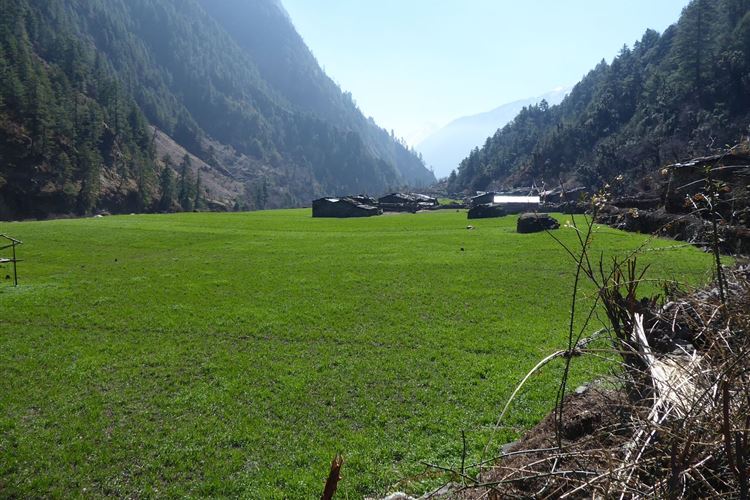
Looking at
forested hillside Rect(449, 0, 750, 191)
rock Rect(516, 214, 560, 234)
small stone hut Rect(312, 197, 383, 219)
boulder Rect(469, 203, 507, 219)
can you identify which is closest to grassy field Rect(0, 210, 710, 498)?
rock Rect(516, 214, 560, 234)

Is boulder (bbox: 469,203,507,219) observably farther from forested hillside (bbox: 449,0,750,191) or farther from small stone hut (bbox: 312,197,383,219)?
small stone hut (bbox: 312,197,383,219)

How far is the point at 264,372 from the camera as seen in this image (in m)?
12.5

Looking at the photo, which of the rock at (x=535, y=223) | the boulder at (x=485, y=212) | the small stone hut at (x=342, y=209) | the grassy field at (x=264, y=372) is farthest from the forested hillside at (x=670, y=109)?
the grassy field at (x=264, y=372)

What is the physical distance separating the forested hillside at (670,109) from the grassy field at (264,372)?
64.4m

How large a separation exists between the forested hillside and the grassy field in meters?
64.4

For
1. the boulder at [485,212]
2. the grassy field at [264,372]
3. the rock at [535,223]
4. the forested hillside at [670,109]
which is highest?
the forested hillside at [670,109]

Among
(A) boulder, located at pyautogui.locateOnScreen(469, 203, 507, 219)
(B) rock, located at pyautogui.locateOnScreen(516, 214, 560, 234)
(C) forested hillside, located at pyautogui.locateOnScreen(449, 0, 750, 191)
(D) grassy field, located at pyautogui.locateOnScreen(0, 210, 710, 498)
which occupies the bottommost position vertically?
(D) grassy field, located at pyautogui.locateOnScreen(0, 210, 710, 498)

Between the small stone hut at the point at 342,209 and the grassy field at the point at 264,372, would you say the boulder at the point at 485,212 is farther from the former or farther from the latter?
the grassy field at the point at 264,372

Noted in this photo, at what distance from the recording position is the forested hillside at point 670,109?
9538 centimetres

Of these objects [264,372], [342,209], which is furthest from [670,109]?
[264,372]

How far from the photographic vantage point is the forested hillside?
313 ft

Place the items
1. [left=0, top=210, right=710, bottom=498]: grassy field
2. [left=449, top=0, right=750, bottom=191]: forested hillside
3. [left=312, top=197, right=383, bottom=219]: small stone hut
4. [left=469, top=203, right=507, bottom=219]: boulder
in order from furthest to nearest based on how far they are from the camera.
Result: [left=449, top=0, right=750, bottom=191]: forested hillside → [left=312, top=197, right=383, bottom=219]: small stone hut → [left=469, top=203, right=507, bottom=219]: boulder → [left=0, top=210, right=710, bottom=498]: grassy field

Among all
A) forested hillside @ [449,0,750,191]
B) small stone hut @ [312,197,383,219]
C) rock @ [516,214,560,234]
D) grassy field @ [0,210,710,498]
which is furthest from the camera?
forested hillside @ [449,0,750,191]

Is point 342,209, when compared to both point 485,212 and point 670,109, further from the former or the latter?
point 670,109
